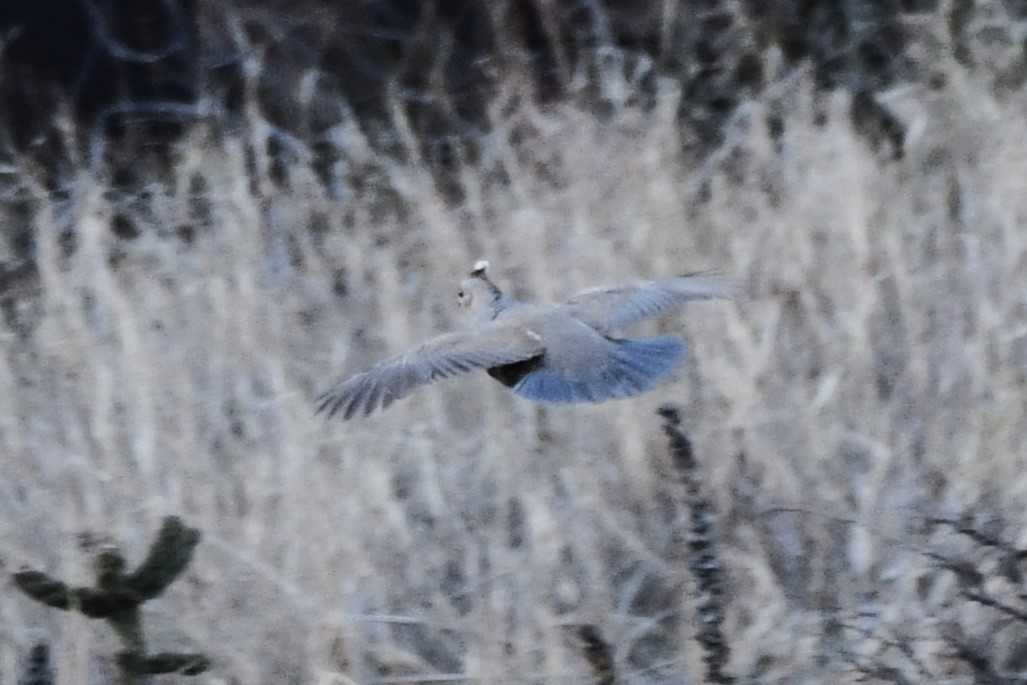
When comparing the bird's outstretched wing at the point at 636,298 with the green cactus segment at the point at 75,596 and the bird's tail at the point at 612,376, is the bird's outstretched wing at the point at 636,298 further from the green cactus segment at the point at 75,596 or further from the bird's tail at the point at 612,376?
the green cactus segment at the point at 75,596

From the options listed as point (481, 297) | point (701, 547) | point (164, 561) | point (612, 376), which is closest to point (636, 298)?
point (481, 297)

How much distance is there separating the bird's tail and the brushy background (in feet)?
1.01

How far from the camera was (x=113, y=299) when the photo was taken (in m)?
4.74

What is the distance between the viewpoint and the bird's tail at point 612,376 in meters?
3.53

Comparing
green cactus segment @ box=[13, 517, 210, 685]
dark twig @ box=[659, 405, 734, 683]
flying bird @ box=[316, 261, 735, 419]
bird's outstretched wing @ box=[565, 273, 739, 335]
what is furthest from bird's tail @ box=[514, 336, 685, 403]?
green cactus segment @ box=[13, 517, 210, 685]

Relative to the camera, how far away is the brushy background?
353cm

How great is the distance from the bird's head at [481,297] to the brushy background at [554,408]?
1.21 feet

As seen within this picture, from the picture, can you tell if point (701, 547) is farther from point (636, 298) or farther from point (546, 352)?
point (636, 298)

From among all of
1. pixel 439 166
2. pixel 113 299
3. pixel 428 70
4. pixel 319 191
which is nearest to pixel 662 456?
pixel 113 299

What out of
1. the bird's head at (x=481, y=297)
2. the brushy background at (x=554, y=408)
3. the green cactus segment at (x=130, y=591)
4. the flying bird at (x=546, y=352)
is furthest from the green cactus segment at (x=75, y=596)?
the bird's head at (x=481, y=297)

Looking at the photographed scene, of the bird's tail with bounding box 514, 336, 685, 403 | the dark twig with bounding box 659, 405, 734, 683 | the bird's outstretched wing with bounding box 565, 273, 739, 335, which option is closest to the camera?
the dark twig with bounding box 659, 405, 734, 683

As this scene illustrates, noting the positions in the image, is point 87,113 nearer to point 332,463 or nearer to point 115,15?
point 115,15

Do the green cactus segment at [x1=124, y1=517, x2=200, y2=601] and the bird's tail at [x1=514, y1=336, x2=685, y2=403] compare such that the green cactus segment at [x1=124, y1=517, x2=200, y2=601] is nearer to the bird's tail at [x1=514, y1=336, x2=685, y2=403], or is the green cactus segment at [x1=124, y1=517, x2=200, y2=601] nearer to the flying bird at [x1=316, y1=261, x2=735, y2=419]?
the flying bird at [x1=316, y1=261, x2=735, y2=419]

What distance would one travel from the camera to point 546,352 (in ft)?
12.2
